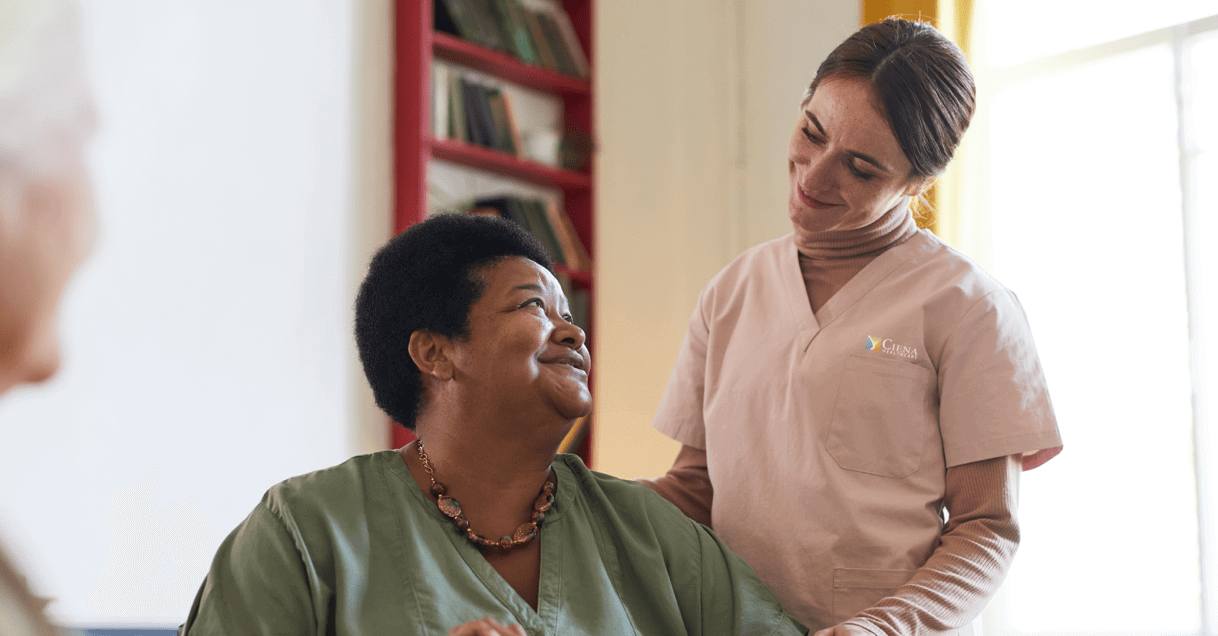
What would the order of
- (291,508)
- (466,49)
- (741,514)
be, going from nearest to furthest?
1. (291,508)
2. (741,514)
3. (466,49)

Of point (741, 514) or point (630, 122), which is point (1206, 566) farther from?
point (630, 122)

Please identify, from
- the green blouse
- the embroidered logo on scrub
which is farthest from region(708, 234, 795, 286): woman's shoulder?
the green blouse

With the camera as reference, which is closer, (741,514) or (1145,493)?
(741,514)

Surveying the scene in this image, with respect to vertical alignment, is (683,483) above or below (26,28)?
below

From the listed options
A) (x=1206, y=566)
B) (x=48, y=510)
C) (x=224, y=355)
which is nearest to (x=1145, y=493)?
(x=1206, y=566)

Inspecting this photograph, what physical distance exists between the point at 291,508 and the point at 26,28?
198cm

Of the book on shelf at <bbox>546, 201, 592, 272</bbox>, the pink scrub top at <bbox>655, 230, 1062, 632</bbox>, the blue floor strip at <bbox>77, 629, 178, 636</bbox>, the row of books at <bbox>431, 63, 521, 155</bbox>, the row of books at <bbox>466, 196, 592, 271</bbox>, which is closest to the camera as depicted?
the pink scrub top at <bbox>655, 230, 1062, 632</bbox>

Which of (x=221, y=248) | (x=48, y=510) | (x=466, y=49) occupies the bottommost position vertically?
(x=48, y=510)

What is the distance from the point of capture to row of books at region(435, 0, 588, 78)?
3855 millimetres

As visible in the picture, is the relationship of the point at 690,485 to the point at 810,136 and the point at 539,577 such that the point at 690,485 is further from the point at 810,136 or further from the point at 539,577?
the point at 810,136

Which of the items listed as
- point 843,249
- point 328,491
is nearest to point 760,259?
point 843,249

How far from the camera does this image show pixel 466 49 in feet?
12.5

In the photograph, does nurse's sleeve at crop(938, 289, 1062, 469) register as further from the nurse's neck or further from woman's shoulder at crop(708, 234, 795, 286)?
woman's shoulder at crop(708, 234, 795, 286)

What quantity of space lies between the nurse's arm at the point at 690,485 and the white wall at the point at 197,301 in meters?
1.76
